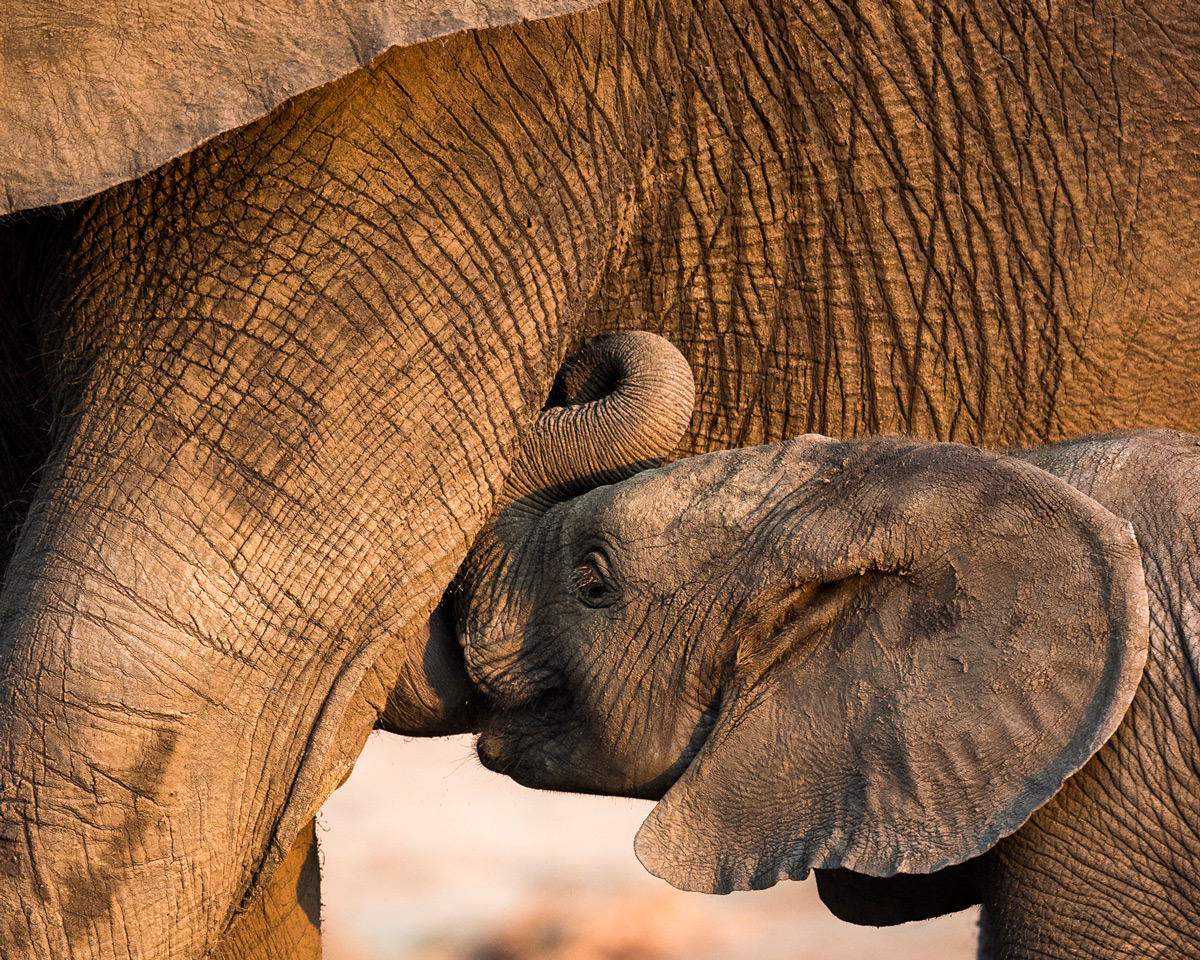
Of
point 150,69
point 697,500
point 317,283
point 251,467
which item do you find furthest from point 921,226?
point 150,69

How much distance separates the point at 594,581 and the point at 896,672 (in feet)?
1.23

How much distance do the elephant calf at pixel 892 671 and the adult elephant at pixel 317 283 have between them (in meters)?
0.21

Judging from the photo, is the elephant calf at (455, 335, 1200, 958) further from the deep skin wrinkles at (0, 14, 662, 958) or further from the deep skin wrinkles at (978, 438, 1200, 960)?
the deep skin wrinkles at (0, 14, 662, 958)

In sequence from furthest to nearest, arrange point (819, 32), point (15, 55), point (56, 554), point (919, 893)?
point (819, 32) < point (919, 893) < point (56, 554) < point (15, 55)

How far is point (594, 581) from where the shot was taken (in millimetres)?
2279

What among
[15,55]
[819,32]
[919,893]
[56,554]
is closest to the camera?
[15,55]

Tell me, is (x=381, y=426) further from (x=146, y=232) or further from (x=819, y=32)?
(x=819, y=32)

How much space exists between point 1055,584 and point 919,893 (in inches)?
19.9

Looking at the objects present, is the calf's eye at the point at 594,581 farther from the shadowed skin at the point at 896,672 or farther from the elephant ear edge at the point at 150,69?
the elephant ear edge at the point at 150,69

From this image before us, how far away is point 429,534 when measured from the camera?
2.32m

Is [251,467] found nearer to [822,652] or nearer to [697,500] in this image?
[697,500]

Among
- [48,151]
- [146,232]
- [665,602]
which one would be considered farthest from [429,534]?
[48,151]

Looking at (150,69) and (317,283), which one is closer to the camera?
(150,69)

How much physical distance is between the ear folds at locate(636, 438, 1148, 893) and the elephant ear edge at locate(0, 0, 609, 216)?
2.27ft
